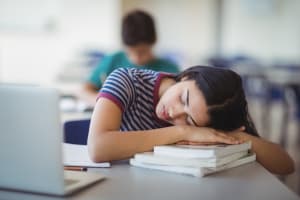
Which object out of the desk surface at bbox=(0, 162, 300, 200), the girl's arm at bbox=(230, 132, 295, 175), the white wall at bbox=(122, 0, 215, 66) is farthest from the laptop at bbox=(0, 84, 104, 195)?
the white wall at bbox=(122, 0, 215, 66)

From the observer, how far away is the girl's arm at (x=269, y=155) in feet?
4.63

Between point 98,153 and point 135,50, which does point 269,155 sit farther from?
point 135,50

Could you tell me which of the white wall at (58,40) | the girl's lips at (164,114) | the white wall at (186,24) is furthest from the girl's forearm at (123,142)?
the white wall at (186,24)

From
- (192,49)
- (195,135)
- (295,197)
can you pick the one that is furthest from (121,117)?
(192,49)

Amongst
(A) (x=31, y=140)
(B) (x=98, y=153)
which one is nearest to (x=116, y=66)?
(B) (x=98, y=153)

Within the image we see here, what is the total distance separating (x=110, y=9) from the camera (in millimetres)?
8008

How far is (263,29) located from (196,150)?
313 inches

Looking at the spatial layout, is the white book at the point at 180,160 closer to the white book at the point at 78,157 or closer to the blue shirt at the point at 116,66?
the white book at the point at 78,157

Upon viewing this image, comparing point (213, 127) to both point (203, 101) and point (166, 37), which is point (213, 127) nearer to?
point (203, 101)

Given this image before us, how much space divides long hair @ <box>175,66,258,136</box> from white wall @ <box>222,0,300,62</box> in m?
7.21

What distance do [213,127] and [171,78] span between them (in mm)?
215

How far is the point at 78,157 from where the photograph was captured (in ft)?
4.31

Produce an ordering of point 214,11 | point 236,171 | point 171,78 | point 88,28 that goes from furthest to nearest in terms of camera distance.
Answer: point 214,11 → point 88,28 → point 171,78 → point 236,171

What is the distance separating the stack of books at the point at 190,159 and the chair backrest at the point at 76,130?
0.42 metres
